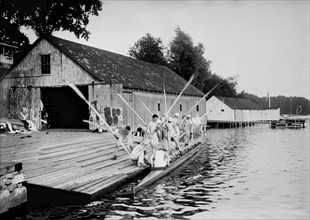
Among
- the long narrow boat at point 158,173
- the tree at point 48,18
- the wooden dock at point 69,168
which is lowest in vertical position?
the long narrow boat at point 158,173

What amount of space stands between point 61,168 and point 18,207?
2.77 metres

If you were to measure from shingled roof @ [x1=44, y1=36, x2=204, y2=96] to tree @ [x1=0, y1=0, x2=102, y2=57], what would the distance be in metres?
4.94

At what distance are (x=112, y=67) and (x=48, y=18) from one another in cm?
1018

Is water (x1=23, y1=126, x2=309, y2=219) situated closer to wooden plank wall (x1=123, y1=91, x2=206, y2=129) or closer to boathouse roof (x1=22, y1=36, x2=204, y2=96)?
wooden plank wall (x1=123, y1=91, x2=206, y2=129)

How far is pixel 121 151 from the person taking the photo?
50.3ft

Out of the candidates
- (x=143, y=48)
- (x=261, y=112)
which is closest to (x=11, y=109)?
(x=143, y=48)

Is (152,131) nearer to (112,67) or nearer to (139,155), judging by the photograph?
(139,155)

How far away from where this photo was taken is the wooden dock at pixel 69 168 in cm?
870

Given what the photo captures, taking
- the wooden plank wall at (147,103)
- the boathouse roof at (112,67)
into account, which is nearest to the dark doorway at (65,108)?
the boathouse roof at (112,67)

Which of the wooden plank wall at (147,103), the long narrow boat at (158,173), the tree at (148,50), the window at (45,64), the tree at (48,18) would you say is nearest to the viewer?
the long narrow boat at (158,173)

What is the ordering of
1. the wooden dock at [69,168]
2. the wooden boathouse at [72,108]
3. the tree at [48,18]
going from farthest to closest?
1. the tree at [48,18]
2. the wooden boathouse at [72,108]
3. the wooden dock at [69,168]

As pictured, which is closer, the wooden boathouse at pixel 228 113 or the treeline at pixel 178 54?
the treeline at pixel 178 54

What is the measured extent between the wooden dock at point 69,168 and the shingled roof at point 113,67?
7143 mm

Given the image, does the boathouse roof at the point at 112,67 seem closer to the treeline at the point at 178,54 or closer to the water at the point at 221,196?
the water at the point at 221,196
